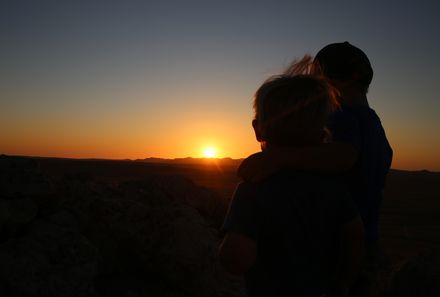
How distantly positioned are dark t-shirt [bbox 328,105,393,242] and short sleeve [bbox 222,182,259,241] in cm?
59

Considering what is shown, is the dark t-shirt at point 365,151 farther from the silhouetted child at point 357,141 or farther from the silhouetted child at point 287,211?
the silhouetted child at point 287,211

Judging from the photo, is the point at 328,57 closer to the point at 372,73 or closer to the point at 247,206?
A: the point at 372,73

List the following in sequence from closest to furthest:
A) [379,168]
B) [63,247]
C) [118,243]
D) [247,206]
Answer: [247,206] < [379,168] < [63,247] < [118,243]

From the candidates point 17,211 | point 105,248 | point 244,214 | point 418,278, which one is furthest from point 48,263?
point 418,278

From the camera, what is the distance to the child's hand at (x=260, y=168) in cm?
152

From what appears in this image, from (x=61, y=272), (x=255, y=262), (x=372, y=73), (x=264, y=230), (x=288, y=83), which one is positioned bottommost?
(x=61, y=272)

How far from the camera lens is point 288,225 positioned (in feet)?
5.10

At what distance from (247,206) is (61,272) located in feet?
9.64

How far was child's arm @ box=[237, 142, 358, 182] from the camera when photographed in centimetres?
153

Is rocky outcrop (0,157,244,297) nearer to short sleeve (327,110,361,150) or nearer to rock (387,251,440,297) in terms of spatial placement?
rock (387,251,440,297)

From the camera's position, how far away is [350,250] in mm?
1714

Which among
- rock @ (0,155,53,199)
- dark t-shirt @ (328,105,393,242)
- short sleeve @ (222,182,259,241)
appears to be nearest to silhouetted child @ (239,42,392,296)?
dark t-shirt @ (328,105,393,242)

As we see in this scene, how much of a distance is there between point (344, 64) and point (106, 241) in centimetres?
356

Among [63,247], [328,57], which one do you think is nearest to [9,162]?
[63,247]
